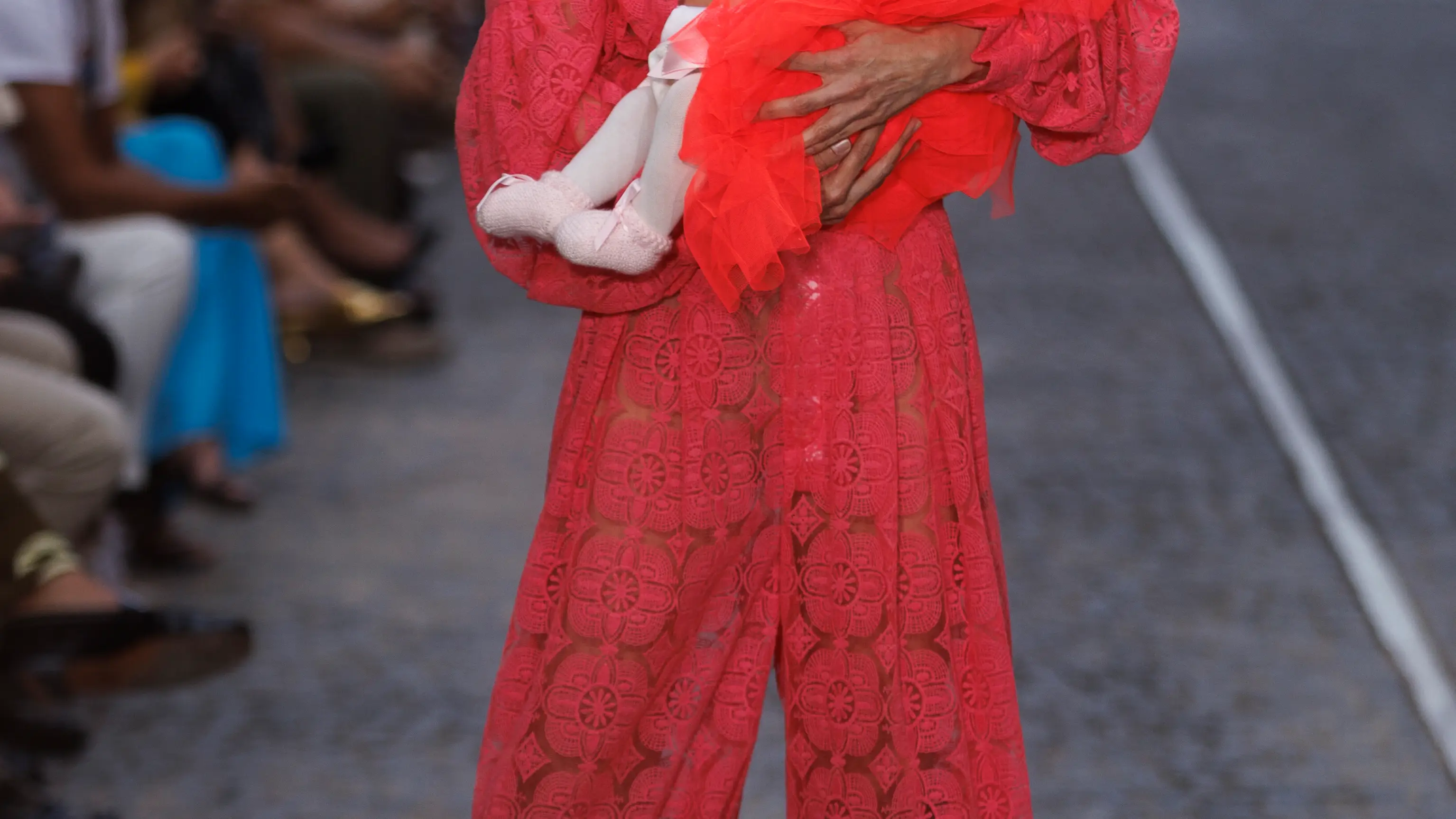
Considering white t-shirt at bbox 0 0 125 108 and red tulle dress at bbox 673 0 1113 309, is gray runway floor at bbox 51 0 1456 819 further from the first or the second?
red tulle dress at bbox 673 0 1113 309

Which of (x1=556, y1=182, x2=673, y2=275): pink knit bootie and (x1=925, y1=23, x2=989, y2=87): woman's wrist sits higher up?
(x1=925, y1=23, x2=989, y2=87): woman's wrist

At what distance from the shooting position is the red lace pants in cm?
210

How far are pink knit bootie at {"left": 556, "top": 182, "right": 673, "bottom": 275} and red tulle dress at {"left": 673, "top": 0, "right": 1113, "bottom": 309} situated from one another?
1.9 inches

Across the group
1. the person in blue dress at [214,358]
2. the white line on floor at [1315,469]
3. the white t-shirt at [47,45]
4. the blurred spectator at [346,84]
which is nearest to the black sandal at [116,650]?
the person in blue dress at [214,358]

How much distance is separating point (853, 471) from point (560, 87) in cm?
56

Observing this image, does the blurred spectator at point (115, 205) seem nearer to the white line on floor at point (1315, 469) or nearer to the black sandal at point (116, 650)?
the black sandal at point (116, 650)

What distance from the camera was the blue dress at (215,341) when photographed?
4398 millimetres

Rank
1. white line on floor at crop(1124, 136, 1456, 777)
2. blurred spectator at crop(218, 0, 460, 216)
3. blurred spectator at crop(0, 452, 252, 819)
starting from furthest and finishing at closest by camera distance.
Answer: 1. blurred spectator at crop(218, 0, 460, 216)
2. white line on floor at crop(1124, 136, 1456, 777)
3. blurred spectator at crop(0, 452, 252, 819)

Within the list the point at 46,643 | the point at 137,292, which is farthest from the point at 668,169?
the point at 137,292

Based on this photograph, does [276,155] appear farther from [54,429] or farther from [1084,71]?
[1084,71]

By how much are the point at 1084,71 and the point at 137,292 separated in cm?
261

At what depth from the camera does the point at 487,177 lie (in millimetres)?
2111

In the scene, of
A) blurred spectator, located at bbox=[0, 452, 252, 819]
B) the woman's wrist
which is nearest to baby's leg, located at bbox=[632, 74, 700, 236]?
the woman's wrist

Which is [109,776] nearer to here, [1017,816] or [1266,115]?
[1017,816]
